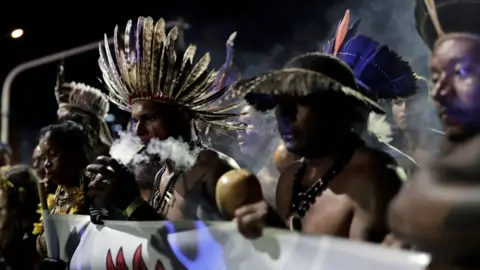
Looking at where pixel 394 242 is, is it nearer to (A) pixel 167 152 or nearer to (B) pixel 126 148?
(A) pixel 167 152

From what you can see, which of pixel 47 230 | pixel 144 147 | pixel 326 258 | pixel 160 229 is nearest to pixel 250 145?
pixel 144 147

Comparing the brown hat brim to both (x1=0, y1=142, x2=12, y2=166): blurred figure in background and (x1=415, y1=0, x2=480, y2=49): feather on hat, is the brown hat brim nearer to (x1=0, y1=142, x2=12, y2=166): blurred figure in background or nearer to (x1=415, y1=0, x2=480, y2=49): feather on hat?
(x1=415, y1=0, x2=480, y2=49): feather on hat

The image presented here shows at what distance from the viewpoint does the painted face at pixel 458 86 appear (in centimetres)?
164

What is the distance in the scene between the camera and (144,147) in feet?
9.50

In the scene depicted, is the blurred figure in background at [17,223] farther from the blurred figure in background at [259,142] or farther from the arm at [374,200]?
the arm at [374,200]

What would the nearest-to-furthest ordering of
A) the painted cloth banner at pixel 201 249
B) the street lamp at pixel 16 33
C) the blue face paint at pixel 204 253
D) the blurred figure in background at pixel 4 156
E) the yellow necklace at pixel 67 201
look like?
the painted cloth banner at pixel 201 249 → the blue face paint at pixel 204 253 → the yellow necklace at pixel 67 201 → the blurred figure in background at pixel 4 156 → the street lamp at pixel 16 33

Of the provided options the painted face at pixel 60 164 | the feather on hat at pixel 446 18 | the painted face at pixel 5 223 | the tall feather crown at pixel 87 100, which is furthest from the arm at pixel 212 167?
the painted face at pixel 5 223

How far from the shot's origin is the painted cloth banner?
6.07 feet

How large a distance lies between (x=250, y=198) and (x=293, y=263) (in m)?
0.23

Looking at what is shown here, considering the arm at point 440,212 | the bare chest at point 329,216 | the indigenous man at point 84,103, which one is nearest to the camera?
the arm at point 440,212

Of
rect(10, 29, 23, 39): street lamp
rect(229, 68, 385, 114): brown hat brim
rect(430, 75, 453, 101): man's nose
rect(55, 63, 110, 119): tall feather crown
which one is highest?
rect(10, 29, 23, 39): street lamp

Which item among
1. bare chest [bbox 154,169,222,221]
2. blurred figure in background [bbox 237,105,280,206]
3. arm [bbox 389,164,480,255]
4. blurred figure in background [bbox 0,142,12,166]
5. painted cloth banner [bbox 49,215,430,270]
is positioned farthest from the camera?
blurred figure in background [bbox 0,142,12,166]

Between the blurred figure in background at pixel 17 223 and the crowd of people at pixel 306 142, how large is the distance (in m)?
0.10

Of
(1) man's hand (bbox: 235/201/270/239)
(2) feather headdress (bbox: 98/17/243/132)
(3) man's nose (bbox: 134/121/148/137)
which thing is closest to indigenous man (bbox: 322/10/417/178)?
(1) man's hand (bbox: 235/201/270/239)
